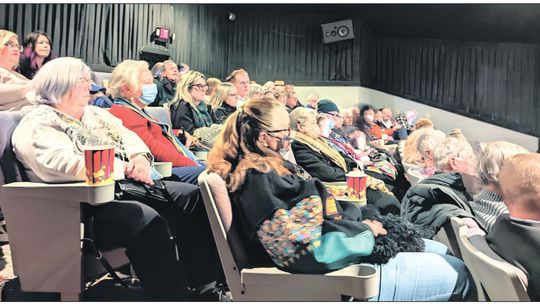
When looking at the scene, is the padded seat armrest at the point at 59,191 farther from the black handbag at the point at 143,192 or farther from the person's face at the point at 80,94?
the person's face at the point at 80,94

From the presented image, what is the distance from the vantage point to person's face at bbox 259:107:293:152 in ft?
5.00

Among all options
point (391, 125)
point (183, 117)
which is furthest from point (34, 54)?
point (391, 125)

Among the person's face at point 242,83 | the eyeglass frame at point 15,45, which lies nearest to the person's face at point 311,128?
the person's face at point 242,83

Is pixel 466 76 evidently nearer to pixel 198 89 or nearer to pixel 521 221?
pixel 521 221

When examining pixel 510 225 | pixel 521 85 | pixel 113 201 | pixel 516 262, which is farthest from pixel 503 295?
pixel 113 201

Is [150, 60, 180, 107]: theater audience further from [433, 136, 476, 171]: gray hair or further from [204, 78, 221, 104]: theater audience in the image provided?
[433, 136, 476, 171]: gray hair

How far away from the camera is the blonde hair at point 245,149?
145 centimetres

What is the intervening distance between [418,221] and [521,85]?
2.82 feet

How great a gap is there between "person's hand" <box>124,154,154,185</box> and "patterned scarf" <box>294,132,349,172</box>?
2.40 ft

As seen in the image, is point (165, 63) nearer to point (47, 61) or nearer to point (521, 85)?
point (47, 61)

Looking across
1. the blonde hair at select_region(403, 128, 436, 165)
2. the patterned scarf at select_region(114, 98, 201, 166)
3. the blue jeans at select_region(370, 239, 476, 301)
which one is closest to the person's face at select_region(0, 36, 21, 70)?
the patterned scarf at select_region(114, 98, 201, 166)

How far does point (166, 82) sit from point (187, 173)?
45cm

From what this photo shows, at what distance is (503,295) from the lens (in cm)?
131

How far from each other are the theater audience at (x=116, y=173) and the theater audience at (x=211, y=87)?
14.9 inches
